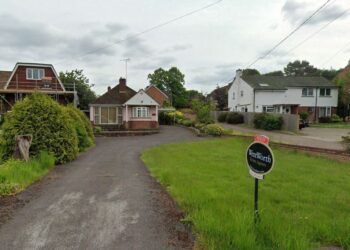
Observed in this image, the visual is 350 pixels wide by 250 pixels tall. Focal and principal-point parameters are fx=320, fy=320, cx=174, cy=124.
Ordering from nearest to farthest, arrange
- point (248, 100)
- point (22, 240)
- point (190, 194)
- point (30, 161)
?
point (22, 240)
point (190, 194)
point (30, 161)
point (248, 100)

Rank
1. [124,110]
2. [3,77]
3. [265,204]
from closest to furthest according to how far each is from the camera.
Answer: [265,204] → [124,110] → [3,77]

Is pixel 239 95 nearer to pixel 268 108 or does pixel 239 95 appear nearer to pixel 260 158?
pixel 268 108

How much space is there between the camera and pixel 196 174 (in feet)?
31.8

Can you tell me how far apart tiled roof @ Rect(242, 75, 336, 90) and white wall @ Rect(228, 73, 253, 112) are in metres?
0.91

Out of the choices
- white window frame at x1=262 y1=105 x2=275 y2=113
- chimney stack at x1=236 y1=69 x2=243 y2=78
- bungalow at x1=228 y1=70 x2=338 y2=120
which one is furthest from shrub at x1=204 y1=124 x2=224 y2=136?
chimney stack at x1=236 y1=69 x2=243 y2=78

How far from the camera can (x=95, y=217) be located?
577 cm

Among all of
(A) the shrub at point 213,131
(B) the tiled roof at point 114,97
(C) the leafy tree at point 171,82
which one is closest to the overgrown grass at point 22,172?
(A) the shrub at point 213,131

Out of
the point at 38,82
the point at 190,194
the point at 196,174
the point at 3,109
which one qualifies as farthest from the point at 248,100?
the point at 190,194

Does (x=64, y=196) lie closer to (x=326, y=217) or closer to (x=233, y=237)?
(x=233, y=237)

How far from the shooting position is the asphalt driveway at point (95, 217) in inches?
184

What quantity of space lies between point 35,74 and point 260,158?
35313 mm

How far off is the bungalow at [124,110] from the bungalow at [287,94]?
14069 millimetres

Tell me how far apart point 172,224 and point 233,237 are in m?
1.29

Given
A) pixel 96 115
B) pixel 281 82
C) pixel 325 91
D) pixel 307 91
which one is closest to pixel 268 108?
pixel 281 82
